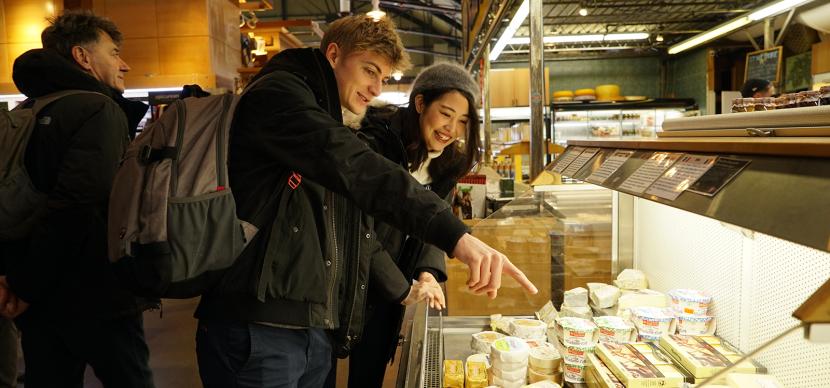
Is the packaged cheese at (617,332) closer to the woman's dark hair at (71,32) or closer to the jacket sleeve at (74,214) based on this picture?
the jacket sleeve at (74,214)

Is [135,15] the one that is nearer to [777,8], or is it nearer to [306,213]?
[306,213]

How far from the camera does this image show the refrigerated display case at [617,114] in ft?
35.6

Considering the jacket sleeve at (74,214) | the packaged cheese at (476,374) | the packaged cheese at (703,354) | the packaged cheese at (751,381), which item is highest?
the jacket sleeve at (74,214)

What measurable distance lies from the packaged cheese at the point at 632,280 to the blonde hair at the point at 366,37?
138 centimetres

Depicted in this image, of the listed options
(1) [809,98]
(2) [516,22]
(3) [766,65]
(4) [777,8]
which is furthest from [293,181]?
(3) [766,65]

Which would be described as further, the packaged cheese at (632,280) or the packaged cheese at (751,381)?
the packaged cheese at (632,280)

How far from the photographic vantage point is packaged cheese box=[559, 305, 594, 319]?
7.23 feet

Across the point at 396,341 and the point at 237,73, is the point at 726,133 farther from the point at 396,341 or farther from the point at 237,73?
the point at 237,73

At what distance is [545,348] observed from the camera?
1.95 m

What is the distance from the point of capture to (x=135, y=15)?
6.65 metres

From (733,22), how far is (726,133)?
689 centimetres

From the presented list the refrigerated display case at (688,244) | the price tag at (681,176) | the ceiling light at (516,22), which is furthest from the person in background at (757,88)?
the price tag at (681,176)

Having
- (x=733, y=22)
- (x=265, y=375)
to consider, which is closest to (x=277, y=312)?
(x=265, y=375)

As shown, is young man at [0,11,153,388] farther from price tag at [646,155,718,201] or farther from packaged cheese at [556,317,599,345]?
price tag at [646,155,718,201]
